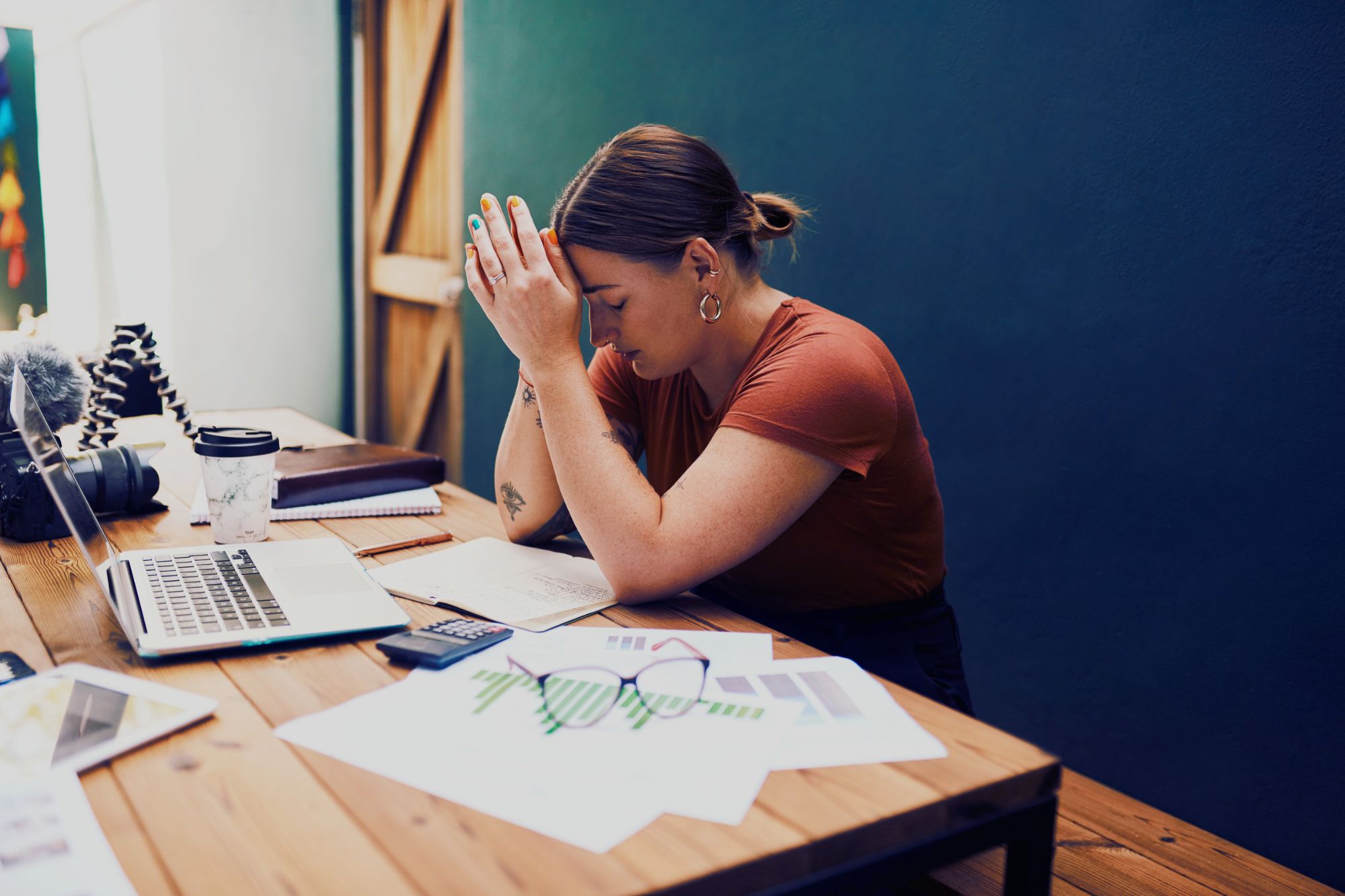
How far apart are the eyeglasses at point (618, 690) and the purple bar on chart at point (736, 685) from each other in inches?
0.8

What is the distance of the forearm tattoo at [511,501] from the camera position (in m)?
1.47

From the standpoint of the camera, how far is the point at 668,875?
63 centimetres

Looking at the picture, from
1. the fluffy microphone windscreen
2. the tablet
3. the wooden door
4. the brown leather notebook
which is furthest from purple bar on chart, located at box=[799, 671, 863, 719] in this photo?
the wooden door

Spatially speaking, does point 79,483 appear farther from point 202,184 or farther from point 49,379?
point 202,184

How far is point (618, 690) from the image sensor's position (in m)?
0.90

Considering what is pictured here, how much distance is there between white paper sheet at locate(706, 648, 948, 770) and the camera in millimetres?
804

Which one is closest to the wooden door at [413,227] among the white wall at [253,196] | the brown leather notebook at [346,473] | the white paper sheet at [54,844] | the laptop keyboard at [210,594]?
the white wall at [253,196]

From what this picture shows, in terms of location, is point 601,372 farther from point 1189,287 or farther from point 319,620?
point 1189,287

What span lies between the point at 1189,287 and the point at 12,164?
4.12m

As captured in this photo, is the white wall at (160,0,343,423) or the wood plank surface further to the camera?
the white wall at (160,0,343,423)

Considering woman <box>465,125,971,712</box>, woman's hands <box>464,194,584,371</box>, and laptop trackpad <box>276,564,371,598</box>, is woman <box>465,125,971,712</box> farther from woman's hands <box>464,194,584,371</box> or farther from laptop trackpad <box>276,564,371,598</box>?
laptop trackpad <box>276,564,371,598</box>

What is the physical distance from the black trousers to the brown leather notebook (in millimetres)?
590

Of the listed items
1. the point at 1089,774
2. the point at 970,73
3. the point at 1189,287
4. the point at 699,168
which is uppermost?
the point at 970,73

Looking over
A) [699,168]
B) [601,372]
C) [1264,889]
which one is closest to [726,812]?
[699,168]
